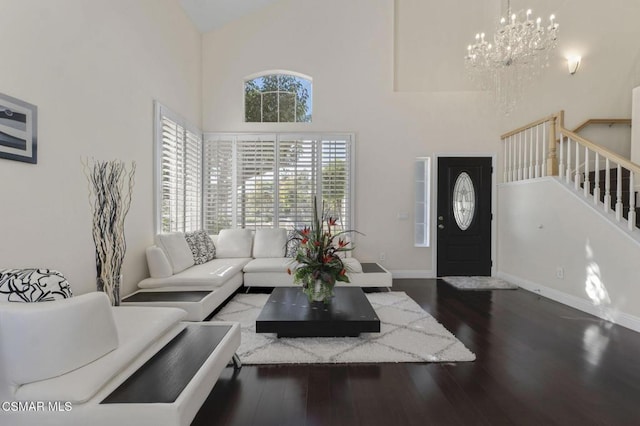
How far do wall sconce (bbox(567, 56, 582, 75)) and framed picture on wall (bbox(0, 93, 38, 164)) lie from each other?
283 inches

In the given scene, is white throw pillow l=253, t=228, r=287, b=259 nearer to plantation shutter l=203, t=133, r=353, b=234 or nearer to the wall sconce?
plantation shutter l=203, t=133, r=353, b=234

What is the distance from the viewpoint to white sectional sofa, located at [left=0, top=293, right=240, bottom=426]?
1.30 m

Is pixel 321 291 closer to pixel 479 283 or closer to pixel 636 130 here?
pixel 479 283

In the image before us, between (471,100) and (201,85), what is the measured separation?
15.7ft

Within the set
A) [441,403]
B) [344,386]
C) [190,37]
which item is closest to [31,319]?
[344,386]

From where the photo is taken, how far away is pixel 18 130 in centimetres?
209

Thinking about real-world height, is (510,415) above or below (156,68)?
below

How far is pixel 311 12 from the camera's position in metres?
5.43

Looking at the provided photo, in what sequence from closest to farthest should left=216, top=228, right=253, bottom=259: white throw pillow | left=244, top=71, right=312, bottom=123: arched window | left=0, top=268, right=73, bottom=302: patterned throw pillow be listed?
1. left=0, top=268, right=73, bottom=302: patterned throw pillow
2. left=216, top=228, right=253, bottom=259: white throw pillow
3. left=244, top=71, right=312, bottom=123: arched window

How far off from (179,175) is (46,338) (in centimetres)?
350

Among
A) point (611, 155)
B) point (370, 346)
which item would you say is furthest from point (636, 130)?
point (370, 346)

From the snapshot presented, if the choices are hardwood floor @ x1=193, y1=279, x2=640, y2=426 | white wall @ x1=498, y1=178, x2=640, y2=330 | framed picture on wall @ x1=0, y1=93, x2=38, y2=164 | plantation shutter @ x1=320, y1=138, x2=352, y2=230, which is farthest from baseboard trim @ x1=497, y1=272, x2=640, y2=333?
framed picture on wall @ x1=0, y1=93, x2=38, y2=164

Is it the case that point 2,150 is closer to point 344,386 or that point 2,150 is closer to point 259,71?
point 344,386

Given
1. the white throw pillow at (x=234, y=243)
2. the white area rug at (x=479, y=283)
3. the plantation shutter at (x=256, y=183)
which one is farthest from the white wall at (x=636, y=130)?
the white throw pillow at (x=234, y=243)
